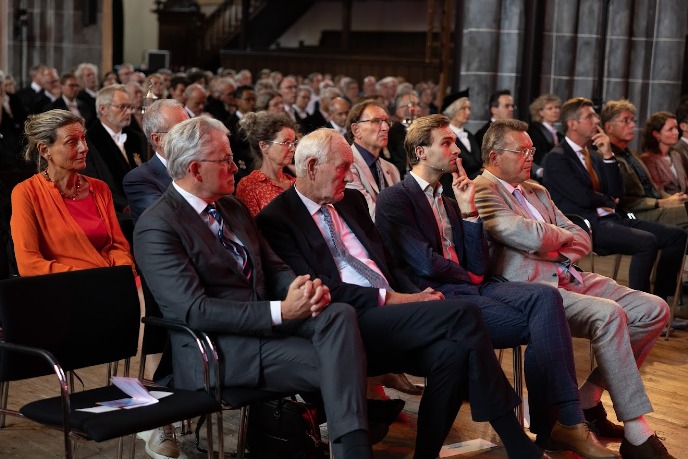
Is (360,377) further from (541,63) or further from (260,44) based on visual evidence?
(260,44)

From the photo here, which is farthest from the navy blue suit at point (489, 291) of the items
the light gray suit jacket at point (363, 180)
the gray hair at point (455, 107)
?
the gray hair at point (455, 107)

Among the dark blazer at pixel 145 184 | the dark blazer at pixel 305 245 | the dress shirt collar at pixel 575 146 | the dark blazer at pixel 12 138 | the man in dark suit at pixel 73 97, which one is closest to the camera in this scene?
the dark blazer at pixel 305 245

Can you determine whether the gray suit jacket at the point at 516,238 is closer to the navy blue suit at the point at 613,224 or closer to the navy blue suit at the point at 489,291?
the navy blue suit at the point at 489,291

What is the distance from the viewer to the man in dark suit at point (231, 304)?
3.34m

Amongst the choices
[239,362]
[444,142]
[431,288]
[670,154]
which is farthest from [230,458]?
[670,154]

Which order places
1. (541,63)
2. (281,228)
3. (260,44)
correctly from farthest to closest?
(260,44), (541,63), (281,228)

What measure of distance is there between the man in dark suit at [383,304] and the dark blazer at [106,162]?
8.17 ft

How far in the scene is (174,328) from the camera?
348 cm

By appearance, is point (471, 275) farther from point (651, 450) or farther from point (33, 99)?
point (33, 99)

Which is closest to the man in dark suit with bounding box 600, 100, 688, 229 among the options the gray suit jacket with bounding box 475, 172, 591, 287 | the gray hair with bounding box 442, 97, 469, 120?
the gray hair with bounding box 442, 97, 469, 120

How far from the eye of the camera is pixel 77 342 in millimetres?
3467

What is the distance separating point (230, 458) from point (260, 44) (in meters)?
20.3

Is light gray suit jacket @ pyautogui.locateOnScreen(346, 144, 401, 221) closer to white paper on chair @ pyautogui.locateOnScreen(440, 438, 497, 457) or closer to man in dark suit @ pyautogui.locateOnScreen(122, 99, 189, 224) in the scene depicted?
man in dark suit @ pyautogui.locateOnScreen(122, 99, 189, 224)

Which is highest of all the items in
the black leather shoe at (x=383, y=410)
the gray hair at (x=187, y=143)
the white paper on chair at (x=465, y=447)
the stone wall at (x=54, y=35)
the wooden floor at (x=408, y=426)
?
the stone wall at (x=54, y=35)
